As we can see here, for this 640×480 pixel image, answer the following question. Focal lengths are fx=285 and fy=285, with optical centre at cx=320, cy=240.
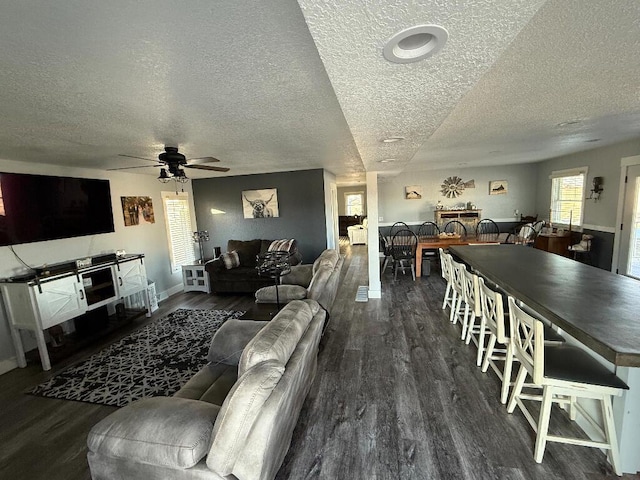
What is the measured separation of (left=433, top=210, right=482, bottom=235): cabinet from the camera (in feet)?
24.7

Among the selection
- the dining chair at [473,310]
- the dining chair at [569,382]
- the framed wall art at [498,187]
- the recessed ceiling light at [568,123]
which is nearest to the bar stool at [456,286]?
the dining chair at [473,310]

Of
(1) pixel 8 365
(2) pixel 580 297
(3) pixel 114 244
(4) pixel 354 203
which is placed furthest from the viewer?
(4) pixel 354 203

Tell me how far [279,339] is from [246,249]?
14.9ft

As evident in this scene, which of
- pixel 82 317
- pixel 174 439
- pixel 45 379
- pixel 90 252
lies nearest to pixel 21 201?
pixel 90 252

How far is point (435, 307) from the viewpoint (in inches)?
169

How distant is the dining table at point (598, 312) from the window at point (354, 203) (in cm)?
1068

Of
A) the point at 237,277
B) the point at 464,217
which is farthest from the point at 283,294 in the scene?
the point at 464,217

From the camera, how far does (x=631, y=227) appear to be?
14.6 ft

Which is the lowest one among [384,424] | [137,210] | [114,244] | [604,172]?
[384,424]

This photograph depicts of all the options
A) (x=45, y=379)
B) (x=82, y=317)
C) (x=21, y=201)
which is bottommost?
(x=45, y=379)

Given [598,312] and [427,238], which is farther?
[427,238]

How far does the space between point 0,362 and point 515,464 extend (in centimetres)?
506

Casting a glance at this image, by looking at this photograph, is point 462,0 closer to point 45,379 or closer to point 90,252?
point 45,379

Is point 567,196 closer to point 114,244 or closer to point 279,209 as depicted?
point 279,209
